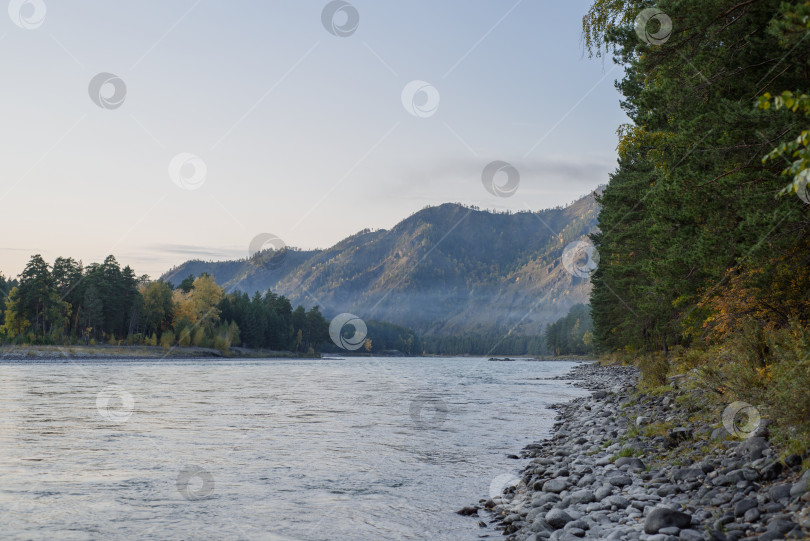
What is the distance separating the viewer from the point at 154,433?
22203 mm

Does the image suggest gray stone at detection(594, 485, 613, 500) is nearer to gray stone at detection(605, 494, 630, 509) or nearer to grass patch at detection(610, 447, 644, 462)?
gray stone at detection(605, 494, 630, 509)

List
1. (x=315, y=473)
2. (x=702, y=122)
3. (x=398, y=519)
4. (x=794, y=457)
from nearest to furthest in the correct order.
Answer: (x=794, y=457), (x=398, y=519), (x=702, y=122), (x=315, y=473)

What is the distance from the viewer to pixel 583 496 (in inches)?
459

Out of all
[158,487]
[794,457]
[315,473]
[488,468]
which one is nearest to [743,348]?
[794,457]

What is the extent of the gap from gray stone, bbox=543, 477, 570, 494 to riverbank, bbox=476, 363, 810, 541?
24 millimetres

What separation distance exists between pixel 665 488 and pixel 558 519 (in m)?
1.96

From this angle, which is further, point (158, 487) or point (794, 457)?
point (158, 487)

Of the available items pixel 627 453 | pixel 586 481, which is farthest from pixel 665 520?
pixel 627 453

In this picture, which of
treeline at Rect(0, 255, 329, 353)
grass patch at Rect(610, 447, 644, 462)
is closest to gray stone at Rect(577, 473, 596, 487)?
grass patch at Rect(610, 447, 644, 462)

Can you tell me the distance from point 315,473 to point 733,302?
1325 cm

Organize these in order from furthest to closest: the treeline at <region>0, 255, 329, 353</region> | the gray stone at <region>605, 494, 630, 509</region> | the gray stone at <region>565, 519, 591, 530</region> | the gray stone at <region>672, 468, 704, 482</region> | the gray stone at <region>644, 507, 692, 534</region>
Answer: the treeline at <region>0, 255, 329, 353</region>, the gray stone at <region>672, 468, 704, 482</region>, the gray stone at <region>605, 494, 630, 509</region>, the gray stone at <region>565, 519, 591, 530</region>, the gray stone at <region>644, 507, 692, 534</region>

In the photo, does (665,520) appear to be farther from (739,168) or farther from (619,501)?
(739,168)

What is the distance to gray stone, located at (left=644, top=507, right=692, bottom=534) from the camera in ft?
28.3

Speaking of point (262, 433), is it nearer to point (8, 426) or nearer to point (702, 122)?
point (8, 426)
